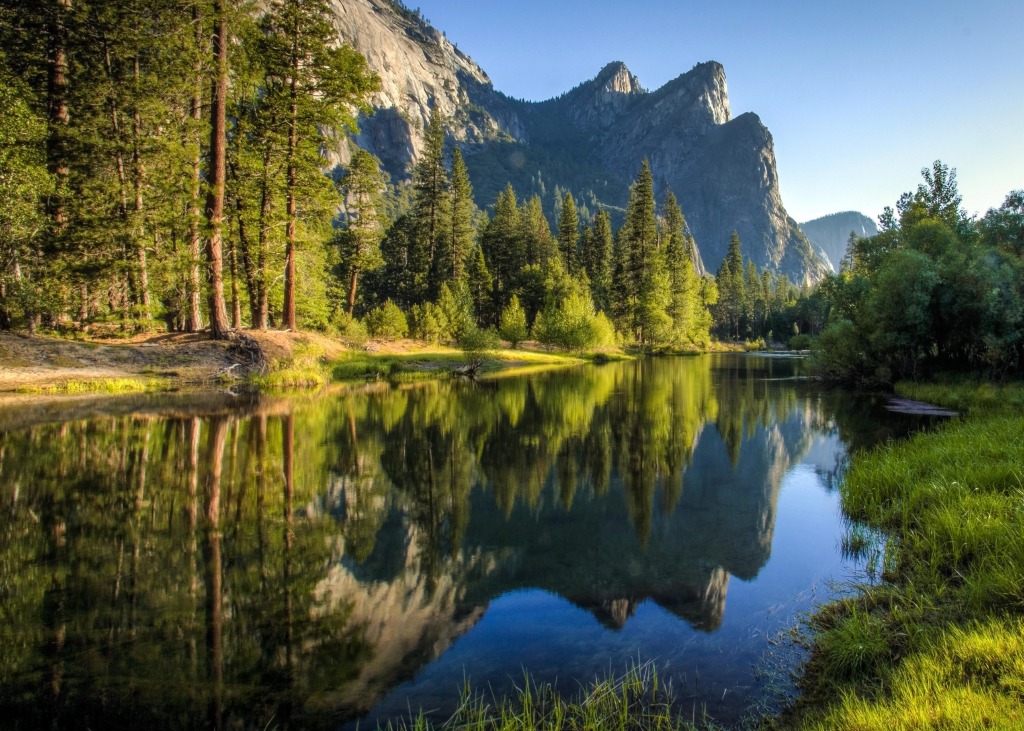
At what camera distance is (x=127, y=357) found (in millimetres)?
20594

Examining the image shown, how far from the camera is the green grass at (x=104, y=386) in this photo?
18183 millimetres

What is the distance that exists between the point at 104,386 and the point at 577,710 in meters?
22.0

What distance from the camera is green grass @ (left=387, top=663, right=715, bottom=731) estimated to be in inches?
139

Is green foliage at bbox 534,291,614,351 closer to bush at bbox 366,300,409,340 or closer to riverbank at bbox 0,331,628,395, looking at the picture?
bush at bbox 366,300,409,340

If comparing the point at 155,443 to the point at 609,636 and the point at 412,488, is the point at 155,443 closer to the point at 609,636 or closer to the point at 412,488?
the point at 412,488

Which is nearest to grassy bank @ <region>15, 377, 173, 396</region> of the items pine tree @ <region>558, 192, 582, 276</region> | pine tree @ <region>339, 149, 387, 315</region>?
pine tree @ <region>339, 149, 387, 315</region>

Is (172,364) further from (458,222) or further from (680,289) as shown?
(680,289)

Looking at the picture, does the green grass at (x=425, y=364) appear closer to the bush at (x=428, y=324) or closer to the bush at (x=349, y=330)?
the bush at (x=349, y=330)

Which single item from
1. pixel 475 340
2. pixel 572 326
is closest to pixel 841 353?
pixel 475 340

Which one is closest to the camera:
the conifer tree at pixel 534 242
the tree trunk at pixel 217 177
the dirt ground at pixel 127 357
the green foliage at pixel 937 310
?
the dirt ground at pixel 127 357

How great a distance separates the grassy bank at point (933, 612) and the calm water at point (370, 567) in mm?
546

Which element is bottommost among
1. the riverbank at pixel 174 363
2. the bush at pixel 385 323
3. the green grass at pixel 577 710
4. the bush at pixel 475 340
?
the green grass at pixel 577 710

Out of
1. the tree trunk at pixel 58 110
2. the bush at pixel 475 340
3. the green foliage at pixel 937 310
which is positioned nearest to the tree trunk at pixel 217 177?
the tree trunk at pixel 58 110

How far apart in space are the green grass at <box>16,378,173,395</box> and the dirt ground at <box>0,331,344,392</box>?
0.64 ft
